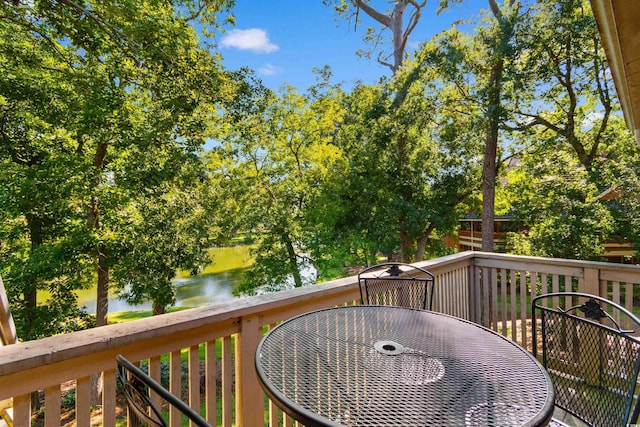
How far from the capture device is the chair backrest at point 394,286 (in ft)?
7.31

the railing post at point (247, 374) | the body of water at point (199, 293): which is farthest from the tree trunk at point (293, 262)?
the railing post at point (247, 374)

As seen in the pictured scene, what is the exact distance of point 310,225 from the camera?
941 centimetres

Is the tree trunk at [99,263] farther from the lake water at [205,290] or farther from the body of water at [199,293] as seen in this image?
the body of water at [199,293]

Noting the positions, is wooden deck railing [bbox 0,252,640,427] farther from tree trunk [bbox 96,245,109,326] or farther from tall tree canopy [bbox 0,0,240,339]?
tree trunk [bbox 96,245,109,326]

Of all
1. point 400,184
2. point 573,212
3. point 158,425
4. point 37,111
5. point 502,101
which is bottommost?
point 158,425

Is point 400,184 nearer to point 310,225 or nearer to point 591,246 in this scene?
point 310,225

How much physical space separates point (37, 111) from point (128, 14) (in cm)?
262

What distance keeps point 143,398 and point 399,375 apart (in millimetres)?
803

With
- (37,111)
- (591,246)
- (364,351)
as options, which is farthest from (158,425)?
(37,111)

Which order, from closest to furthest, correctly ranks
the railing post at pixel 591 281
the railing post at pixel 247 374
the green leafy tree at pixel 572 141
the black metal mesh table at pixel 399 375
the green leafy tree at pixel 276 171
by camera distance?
the black metal mesh table at pixel 399 375 → the railing post at pixel 247 374 → the railing post at pixel 591 281 → the green leafy tree at pixel 572 141 → the green leafy tree at pixel 276 171

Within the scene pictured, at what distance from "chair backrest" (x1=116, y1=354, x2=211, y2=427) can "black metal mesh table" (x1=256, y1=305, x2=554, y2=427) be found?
34 cm

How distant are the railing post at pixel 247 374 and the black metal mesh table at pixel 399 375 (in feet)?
0.75

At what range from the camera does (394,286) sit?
Answer: 2.39 m

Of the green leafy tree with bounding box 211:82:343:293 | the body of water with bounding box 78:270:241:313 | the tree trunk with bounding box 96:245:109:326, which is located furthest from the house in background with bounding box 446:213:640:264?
the tree trunk with bounding box 96:245:109:326
